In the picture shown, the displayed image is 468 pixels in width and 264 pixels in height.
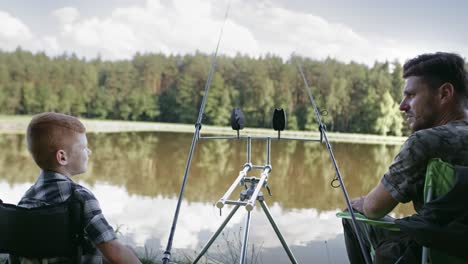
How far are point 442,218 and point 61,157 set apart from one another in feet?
2.99

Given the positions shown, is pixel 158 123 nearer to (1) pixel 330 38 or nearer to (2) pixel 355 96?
(2) pixel 355 96

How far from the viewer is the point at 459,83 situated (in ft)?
3.97

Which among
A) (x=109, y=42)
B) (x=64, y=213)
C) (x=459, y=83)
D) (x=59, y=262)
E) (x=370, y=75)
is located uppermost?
(x=109, y=42)

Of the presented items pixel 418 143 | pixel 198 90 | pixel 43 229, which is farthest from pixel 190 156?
pixel 198 90

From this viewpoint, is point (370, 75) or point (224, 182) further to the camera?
point (370, 75)

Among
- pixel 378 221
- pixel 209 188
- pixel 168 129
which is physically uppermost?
pixel 378 221

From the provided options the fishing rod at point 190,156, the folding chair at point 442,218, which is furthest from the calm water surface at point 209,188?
the folding chair at point 442,218

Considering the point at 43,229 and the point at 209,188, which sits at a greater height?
the point at 43,229

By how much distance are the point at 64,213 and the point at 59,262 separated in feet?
0.42

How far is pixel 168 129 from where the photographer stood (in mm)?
21828

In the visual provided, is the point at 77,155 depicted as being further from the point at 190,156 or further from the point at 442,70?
the point at 442,70

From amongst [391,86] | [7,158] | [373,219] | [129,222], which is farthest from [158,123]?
[373,219]

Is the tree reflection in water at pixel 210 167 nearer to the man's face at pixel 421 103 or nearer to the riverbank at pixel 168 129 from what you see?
the riverbank at pixel 168 129

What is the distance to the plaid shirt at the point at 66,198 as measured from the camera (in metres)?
0.96
